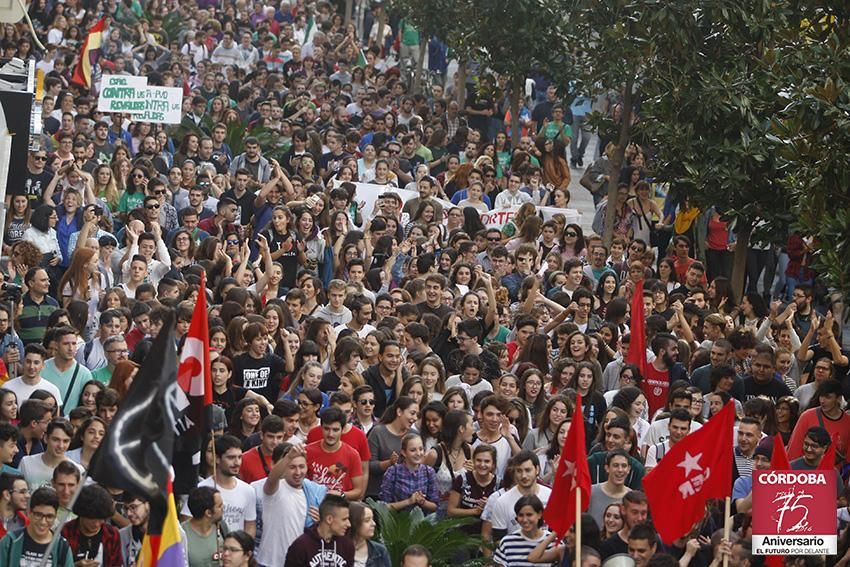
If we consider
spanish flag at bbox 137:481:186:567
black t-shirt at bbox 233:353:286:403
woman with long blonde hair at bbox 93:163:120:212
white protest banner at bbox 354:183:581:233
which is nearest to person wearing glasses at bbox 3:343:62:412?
black t-shirt at bbox 233:353:286:403

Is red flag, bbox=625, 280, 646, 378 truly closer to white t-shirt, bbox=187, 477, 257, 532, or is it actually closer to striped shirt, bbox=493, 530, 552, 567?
striped shirt, bbox=493, 530, 552, 567

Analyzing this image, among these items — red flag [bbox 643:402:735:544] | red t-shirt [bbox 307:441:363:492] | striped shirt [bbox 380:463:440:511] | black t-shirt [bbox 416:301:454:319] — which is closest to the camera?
red flag [bbox 643:402:735:544]

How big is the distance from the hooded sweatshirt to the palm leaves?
2.84 ft

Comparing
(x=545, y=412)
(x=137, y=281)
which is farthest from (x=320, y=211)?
(x=545, y=412)

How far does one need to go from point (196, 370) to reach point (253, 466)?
2445mm

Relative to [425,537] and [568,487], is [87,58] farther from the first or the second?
[568,487]

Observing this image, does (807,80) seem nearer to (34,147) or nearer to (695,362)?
(695,362)

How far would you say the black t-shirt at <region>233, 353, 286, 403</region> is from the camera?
50.5 feet

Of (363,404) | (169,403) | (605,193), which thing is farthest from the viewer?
(605,193)

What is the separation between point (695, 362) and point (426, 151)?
10439mm

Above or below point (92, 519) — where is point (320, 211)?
above

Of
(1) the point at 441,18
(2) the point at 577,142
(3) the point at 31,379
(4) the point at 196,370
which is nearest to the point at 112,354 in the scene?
(3) the point at 31,379

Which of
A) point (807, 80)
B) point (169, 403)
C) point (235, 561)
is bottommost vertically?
point (235, 561)

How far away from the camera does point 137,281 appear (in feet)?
57.1
